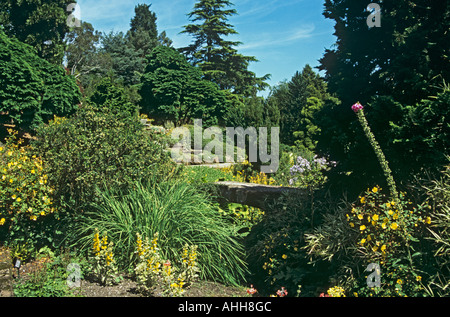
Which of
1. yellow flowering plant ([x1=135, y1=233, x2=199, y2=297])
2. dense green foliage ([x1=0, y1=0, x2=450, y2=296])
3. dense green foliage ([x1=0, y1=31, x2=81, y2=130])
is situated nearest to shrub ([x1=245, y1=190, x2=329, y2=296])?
dense green foliage ([x1=0, y1=0, x2=450, y2=296])

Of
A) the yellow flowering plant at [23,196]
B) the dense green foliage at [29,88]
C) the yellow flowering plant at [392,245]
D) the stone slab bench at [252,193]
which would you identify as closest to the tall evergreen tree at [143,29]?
the dense green foliage at [29,88]

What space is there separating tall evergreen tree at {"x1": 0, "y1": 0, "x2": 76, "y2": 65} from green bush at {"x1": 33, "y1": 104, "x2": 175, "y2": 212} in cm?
1536

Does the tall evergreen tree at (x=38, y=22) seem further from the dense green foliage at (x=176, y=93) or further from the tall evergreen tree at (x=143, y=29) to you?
the tall evergreen tree at (x=143, y=29)

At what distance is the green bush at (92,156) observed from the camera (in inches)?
203

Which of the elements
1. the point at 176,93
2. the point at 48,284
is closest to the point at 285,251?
the point at 48,284

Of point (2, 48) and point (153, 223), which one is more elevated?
point (2, 48)

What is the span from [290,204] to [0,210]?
3.81 meters

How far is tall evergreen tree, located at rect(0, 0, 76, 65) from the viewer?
18.5 m

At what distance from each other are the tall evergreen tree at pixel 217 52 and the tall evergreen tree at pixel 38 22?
10.5 meters

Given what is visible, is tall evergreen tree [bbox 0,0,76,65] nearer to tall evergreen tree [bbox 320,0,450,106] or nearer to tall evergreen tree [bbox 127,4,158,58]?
tall evergreen tree [bbox 127,4,158,58]

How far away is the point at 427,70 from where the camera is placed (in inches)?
167

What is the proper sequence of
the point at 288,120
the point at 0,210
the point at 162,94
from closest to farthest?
the point at 0,210
the point at 162,94
the point at 288,120
